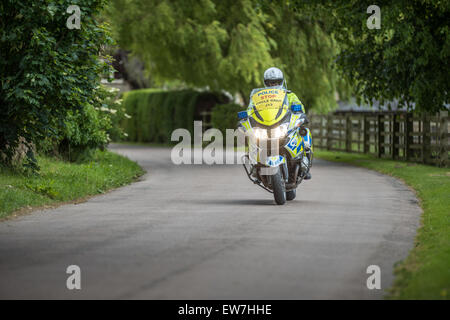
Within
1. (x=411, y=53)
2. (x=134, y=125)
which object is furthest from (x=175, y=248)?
(x=134, y=125)

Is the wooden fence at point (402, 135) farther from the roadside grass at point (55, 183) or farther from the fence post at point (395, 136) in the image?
the roadside grass at point (55, 183)

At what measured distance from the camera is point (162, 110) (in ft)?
147

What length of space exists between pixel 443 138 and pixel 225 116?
17366 mm

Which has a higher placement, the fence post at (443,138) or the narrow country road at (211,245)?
the fence post at (443,138)

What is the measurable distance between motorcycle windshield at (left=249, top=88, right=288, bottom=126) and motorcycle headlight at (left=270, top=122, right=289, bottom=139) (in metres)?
0.12

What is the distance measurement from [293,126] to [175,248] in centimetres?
524

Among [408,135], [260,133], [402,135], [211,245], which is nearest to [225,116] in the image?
[402,135]

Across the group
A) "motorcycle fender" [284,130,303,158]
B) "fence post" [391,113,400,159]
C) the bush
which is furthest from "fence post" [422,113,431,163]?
the bush

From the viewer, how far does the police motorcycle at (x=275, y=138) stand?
14203mm

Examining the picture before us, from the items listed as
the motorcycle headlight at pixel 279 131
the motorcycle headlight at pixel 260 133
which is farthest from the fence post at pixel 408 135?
the motorcycle headlight at pixel 260 133

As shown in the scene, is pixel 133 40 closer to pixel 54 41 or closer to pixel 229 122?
A: pixel 229 122

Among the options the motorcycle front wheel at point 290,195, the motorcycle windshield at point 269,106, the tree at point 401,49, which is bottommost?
the motorcycle front wheel at point 290,195

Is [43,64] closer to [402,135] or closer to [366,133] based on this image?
[402,135]

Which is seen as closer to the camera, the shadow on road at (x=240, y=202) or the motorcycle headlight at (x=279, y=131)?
the motorcycle headlight at (x=279, y=131)
